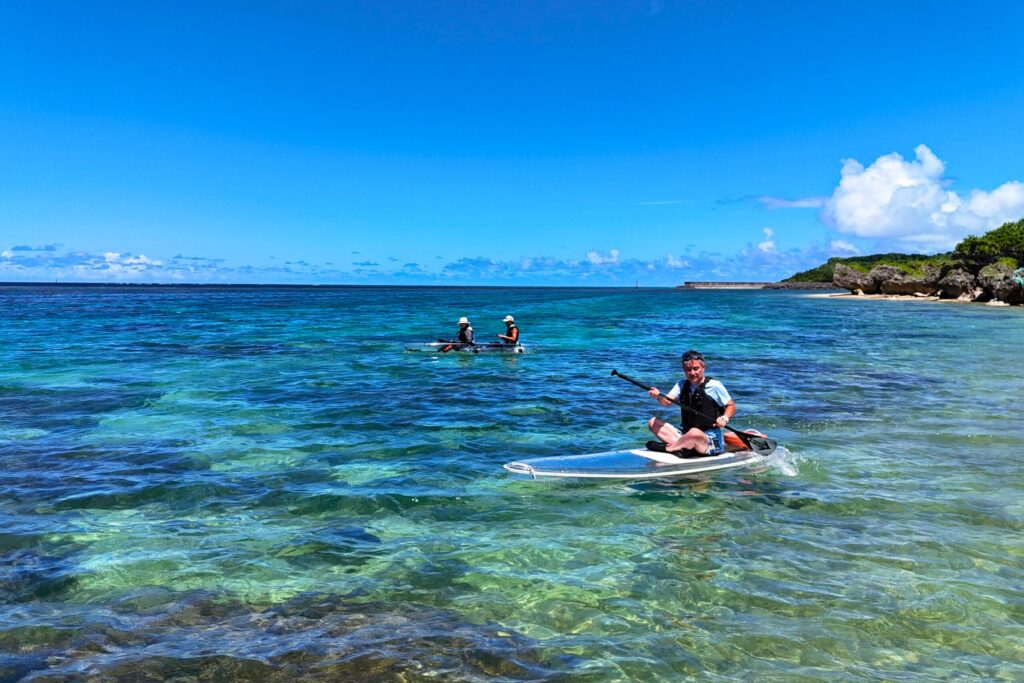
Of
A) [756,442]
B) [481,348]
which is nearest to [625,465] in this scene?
[756,442]

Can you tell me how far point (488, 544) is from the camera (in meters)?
8.86

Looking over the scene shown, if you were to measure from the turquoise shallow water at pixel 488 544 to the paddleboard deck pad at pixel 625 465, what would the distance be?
9.7 inches

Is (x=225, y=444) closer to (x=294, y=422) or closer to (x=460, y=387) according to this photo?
(x=294, y=422)

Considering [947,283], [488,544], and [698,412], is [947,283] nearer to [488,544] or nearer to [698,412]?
[698,412]

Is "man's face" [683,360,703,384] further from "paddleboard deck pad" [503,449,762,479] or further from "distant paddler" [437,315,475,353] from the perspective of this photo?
"distant paddler" [437,315,475,353]

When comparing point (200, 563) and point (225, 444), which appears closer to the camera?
point (200, 563)

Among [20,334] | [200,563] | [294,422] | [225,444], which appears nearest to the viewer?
[200,563]

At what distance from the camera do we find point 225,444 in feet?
46.9

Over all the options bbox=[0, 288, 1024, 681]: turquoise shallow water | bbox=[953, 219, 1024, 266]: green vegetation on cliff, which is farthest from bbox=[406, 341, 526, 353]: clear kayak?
bbox=[953, 219, 1024, 266]: green vegetation on cliff

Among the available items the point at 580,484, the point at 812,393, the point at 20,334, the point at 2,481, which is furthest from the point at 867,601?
the point at 20,334

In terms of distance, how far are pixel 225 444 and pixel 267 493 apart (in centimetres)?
407

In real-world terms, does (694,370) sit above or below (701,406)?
above

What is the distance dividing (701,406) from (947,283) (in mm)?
111088

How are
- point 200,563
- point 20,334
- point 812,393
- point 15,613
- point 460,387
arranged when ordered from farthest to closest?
point 20,334 < point 460,387 < point 812,393 < point 200,563 < point 15,613
